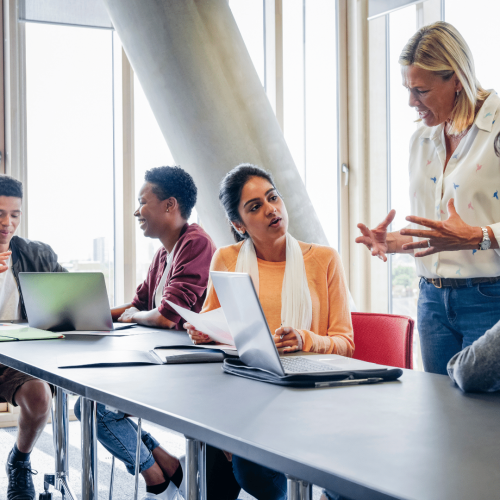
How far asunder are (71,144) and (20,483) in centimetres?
236

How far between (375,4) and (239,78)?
129cm

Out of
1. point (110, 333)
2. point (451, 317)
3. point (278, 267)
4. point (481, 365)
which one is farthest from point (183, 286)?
point (481, 365)

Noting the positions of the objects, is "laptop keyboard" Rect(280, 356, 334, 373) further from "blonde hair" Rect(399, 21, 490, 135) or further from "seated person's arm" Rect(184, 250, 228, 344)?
"blonde hair" Rect(399, 21, 490, 135)

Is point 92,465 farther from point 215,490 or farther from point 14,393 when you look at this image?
point 14,393

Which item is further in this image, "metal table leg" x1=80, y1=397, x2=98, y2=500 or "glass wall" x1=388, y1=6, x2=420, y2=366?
"glass wall" x1=388, y1=6, x2=420, y2=366

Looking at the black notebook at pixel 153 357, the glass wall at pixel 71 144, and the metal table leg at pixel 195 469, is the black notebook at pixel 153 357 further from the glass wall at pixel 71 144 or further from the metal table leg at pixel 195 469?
the glass wall at pixel 71 144

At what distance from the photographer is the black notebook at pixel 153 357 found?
1438 millimetres

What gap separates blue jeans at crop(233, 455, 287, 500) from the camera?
5.14 ft

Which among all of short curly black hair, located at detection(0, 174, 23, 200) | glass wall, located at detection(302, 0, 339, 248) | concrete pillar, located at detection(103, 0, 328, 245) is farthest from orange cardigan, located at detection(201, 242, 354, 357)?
glass wall, located at detection(302, 0, 339, 248)

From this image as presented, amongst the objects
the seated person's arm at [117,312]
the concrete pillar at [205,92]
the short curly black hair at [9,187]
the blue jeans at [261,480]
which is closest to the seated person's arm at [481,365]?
the blue jeans at [261,480]

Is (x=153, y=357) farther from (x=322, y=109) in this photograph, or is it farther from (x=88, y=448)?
(x=322, y=109)

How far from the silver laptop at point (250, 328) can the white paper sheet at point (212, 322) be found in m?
0.22

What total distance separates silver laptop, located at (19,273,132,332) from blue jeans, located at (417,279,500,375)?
1076 millimetres

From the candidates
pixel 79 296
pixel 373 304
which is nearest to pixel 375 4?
pixel 373 304
